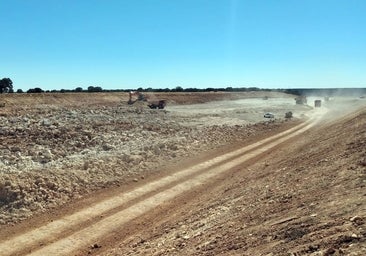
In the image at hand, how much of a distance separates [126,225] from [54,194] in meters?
4.15

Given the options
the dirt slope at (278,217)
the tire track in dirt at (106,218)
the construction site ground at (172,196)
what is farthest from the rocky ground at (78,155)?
the dirt slope at (278,217)

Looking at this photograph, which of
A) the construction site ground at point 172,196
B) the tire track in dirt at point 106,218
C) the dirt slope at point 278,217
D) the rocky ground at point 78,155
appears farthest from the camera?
the rocky ground at point 78,155

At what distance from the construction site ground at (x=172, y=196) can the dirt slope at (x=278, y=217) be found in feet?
0.11

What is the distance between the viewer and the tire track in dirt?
12.3 metres

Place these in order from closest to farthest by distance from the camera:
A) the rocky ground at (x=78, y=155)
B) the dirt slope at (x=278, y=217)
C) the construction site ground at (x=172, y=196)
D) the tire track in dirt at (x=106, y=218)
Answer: the dirt slope at (x=278, y=217), the construction site ground at (x=172, y=196), the tire track in dirt at (x=106, y=218), the rocky ground at (x=78, y=155)

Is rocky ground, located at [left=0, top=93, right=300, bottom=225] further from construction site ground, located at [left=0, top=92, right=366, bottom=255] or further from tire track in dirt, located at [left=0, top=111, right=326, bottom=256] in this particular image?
tire track in dirt, located at [left=0, top=111, right=326, bottom=256]

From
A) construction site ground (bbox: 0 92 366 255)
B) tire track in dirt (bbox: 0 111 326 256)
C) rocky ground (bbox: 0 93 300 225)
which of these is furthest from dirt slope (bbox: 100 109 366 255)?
rocky ground (bbox: 0 93 300 225)

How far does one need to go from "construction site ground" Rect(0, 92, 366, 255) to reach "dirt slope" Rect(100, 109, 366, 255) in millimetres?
34

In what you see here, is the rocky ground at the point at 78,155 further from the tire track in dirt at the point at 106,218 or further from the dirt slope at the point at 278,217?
the dirt slope at the point at 278,217

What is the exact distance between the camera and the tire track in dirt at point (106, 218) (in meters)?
12.3

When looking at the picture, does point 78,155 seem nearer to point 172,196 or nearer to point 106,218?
point 172,196

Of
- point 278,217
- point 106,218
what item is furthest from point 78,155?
point 278,217

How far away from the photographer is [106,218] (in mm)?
14445

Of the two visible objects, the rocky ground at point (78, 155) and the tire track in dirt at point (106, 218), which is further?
the rocky ground at point (78, 155)
